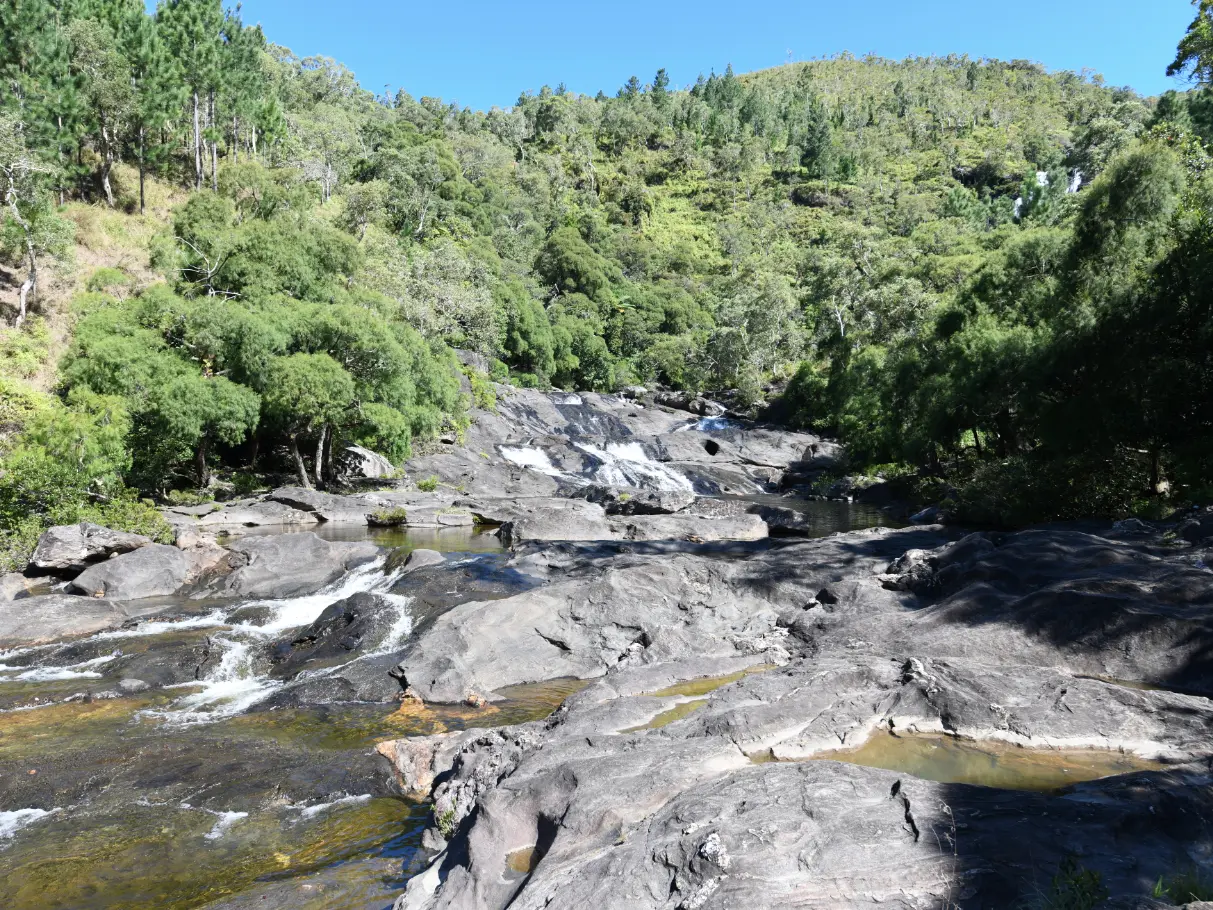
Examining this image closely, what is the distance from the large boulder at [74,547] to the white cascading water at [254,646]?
18.7 ft

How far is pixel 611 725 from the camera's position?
8375 mm

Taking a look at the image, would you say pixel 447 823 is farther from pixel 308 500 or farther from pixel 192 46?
pixel 192 46

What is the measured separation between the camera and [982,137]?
510ft

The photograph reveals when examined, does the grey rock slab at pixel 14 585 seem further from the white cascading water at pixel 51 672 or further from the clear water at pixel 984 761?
the clear water at pixel 984 761

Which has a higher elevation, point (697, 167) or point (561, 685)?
point (697, 167)

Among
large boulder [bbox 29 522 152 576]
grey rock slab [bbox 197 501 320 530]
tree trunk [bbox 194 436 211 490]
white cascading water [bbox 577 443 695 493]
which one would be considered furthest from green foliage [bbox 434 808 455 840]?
white cascading water [bbox 577 443 695 493]

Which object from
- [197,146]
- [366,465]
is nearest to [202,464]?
[366,465]

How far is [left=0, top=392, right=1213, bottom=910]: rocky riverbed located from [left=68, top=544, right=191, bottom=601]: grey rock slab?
0.08m

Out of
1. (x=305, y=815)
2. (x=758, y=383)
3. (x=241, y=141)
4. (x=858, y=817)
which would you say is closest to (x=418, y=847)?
(x=305, y=815)

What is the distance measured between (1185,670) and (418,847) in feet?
30.9

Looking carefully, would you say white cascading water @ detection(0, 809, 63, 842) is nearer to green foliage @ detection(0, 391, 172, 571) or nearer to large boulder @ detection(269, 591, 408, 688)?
large boulder @ detection(269, 591, 408, 688)

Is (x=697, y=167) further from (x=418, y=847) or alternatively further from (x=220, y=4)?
(x=418, y=847)

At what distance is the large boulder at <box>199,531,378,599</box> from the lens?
18.6 metres

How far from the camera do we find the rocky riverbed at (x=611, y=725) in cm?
496
